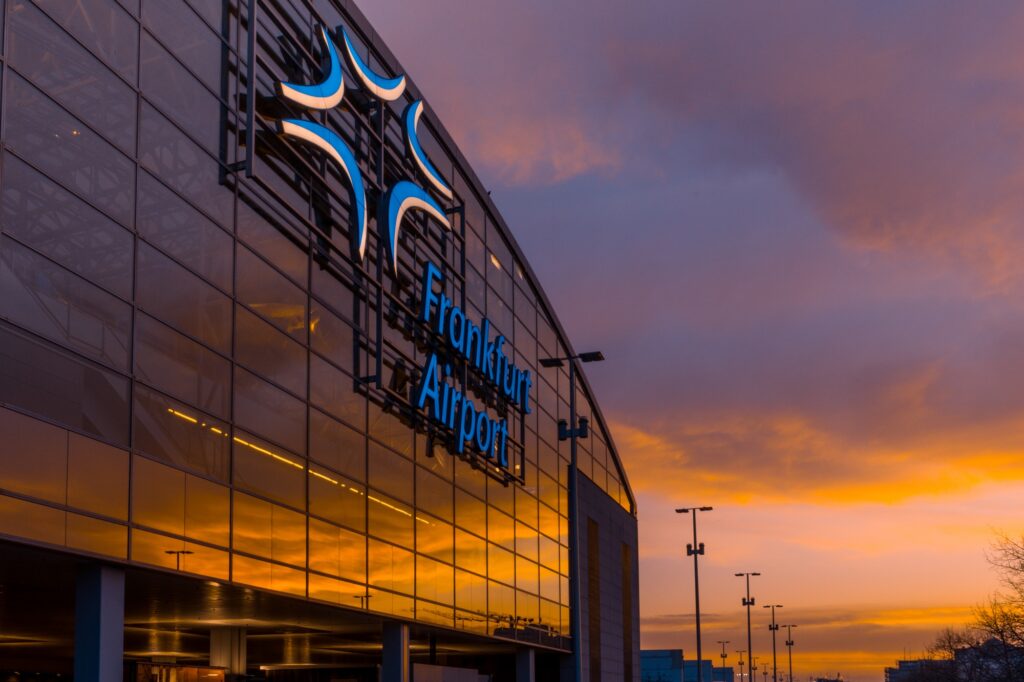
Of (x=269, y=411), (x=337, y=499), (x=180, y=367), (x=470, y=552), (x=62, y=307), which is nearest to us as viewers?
(x=62, y=307)

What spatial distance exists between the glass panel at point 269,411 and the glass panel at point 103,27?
6.86 metres

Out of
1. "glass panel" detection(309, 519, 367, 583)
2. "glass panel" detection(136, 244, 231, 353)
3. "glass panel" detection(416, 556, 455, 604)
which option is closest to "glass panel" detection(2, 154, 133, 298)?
"glass panel" detection(136, 244, 231, 353)

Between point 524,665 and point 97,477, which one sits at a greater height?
point 97,477

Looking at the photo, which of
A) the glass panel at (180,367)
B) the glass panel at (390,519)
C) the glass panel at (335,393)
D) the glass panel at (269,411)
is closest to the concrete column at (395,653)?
the glass panel at (390,519)

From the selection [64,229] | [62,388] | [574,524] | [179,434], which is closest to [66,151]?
[64,229]

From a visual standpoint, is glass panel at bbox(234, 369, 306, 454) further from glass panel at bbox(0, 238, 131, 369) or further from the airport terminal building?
glass panel at bbox(0, 238, 131, 369)

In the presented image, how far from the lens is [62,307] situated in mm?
21797

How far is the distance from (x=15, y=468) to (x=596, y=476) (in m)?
45.0

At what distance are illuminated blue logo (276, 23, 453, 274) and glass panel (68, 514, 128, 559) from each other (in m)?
10.2

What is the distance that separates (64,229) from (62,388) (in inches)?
104

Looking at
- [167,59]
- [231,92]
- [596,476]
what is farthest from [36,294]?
[596,476]

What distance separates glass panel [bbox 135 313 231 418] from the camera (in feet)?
79.0

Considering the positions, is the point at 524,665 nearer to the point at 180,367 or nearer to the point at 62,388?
the point at 180,367

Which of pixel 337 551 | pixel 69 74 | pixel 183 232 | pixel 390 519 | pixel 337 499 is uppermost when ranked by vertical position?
pixel 69 74
